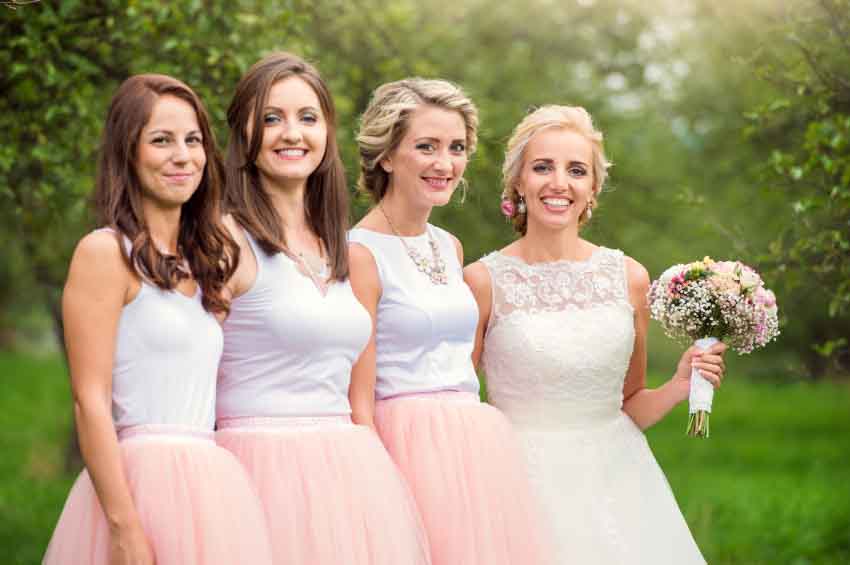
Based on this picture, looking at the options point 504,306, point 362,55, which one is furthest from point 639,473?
point 362,55

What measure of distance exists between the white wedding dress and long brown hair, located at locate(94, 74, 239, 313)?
5.20ft

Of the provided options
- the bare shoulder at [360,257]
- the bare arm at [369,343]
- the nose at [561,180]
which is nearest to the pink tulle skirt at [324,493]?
the bare arm at [369,343]

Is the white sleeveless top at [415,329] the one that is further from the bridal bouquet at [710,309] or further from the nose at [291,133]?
the bridal bouquet at [710,309]

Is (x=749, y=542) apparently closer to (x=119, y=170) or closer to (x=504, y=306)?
(x=504, y=306)

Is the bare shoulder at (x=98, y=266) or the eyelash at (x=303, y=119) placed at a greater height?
the eyelash at (x=303, y=119)

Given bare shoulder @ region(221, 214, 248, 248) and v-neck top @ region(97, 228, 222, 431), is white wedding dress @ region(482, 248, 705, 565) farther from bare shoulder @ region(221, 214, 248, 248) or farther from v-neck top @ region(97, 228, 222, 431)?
v-neck top @ region(97, 228, 222, 431)

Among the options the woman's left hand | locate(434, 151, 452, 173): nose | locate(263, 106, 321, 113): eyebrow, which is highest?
locate(263, 106, 321, 113): eyebrow

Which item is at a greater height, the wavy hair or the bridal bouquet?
the wavy hair

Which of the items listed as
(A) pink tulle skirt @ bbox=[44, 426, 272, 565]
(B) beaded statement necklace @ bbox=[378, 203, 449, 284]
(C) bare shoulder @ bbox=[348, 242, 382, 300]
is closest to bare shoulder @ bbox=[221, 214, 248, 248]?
(C) bare shoulder @ bbox=[348, 242, 382, 300]

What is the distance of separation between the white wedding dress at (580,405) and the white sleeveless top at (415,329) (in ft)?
1.21

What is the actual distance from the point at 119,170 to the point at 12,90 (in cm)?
316

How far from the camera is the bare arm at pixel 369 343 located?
14.5 feet

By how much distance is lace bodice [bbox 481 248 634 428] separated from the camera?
5078 millimetres

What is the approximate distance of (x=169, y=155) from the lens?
3.83 m
